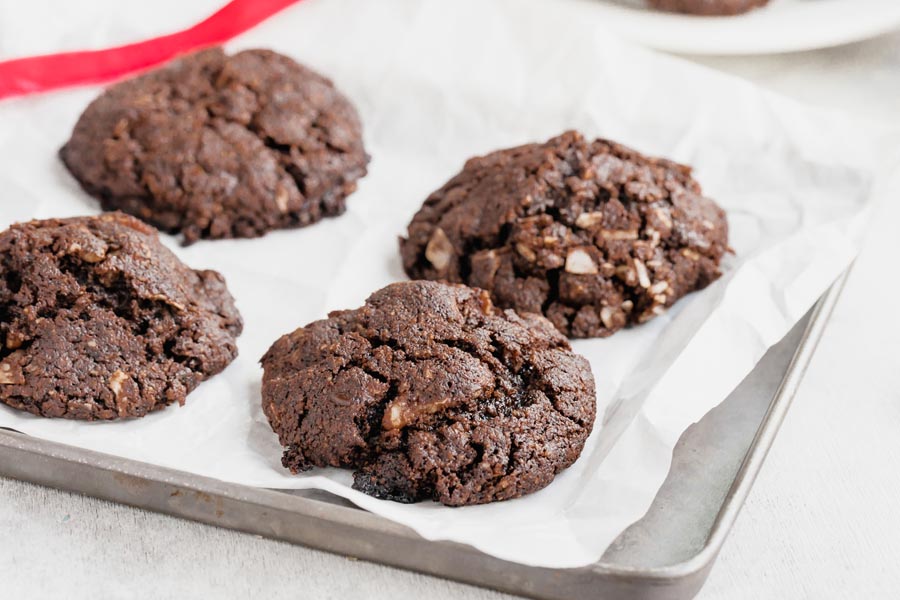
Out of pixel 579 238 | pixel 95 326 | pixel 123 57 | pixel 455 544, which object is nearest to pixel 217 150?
pixel 123 57

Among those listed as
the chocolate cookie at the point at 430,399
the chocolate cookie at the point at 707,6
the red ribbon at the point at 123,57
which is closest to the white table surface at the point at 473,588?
the chocolate cookie at the point at 430,399

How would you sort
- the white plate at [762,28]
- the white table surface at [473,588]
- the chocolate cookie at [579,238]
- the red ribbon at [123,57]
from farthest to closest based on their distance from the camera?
the white plate at [762,28]
the red ribbon at [123,57]
the chocolate cookie at [579,238]
the white table surface at [473,588]

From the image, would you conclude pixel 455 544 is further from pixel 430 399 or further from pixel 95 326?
pixel 95 326

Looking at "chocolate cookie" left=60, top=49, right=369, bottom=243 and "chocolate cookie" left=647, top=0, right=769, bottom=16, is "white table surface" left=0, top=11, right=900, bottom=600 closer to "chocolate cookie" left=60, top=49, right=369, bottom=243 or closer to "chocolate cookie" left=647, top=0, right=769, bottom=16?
"chocolate cookie" left=60, top=49, right=369, bottom=243

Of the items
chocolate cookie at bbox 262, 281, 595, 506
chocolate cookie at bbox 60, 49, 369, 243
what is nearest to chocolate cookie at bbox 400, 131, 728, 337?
chocolate cookie at bbox 262, 281, 595, 506

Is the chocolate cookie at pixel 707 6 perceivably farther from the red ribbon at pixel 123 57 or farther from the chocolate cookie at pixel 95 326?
the chocolate cookie at pixel 95 326

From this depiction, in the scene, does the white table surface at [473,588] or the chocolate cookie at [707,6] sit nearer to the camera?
the white table surface at [473,588]

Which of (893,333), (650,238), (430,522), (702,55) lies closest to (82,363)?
(430,522)
